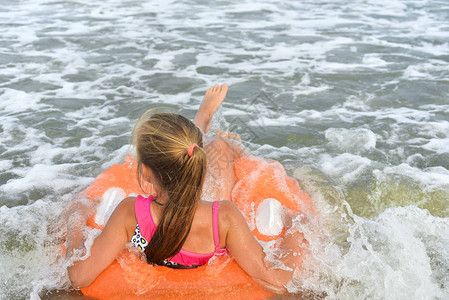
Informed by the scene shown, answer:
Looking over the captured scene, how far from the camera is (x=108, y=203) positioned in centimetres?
271

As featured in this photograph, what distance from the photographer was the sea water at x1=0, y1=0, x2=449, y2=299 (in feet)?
8.64

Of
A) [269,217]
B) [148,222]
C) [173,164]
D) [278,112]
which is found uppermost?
[173,164]

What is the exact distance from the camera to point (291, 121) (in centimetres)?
473

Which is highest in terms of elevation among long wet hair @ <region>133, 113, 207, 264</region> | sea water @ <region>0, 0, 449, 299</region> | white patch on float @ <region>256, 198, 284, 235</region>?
long wet hair @ <region>133, 113, 207, 264</region>

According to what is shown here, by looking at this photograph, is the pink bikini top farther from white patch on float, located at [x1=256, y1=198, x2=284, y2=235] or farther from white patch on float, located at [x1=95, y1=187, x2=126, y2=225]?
white patch on float, located at [x1=95, y1=187, x2=126, y2=225]

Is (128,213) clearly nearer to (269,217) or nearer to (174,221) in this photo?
(174,221)

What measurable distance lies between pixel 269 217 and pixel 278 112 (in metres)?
2.54

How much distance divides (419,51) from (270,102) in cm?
298

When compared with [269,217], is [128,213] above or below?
above

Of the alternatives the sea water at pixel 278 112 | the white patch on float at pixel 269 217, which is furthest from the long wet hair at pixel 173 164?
the sea water at pixel 278 112

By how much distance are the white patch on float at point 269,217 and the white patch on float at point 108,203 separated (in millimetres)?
851

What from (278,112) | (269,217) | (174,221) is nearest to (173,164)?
(174,221)

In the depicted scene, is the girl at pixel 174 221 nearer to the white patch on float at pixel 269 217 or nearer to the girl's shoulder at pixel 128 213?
the girl's shoulder at pixel 128 213

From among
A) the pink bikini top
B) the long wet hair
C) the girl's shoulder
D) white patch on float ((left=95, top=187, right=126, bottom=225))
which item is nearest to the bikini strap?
the pink bikini top
